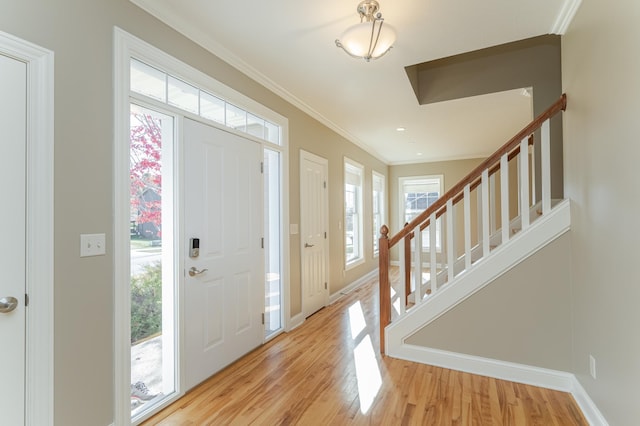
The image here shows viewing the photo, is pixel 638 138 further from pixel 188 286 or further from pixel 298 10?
pixel 188 286

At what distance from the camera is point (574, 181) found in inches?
81.6

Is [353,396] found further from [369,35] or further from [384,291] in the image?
[369,35]

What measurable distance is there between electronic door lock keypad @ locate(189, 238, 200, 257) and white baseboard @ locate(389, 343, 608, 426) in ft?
6.23

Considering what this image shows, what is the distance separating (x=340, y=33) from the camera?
2.22m

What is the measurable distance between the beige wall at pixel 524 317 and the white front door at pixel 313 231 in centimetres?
172

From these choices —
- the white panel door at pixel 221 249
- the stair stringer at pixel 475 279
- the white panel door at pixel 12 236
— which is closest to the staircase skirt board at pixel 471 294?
the stair stringer at pixel 475 279

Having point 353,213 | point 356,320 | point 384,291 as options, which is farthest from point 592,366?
point 353,213

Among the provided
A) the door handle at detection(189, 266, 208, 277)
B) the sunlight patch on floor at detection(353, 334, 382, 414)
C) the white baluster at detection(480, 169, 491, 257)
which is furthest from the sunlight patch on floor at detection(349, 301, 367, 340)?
the door handle at detection(189, 266, 208, 277)

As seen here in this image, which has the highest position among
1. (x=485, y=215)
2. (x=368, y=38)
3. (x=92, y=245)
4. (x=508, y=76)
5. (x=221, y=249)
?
(x=508, y=76)

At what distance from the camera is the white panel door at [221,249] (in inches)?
87.4

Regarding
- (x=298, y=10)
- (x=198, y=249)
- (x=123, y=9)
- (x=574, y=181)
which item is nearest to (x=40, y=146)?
(x=123, y=9)

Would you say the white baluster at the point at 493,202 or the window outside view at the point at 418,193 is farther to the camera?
the window outside view at the point at 418,193

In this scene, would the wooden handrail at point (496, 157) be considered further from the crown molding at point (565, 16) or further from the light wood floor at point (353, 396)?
the light wood floor at point (353, 396)

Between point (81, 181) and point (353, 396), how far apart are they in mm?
2147
